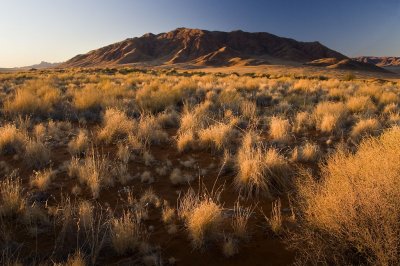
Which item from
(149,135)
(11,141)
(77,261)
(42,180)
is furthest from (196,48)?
(77,261)

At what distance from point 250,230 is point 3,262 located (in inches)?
96.9

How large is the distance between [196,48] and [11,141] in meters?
108

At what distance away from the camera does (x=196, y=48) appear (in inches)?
4405

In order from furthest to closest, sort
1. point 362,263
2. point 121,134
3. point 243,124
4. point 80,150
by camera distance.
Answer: point 243,124 < point 121,134 < point 80,150 < point 362,263

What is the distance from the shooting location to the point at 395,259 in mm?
2674

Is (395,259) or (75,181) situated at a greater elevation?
(395,259)

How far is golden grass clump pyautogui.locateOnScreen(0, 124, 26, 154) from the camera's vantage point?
674cm

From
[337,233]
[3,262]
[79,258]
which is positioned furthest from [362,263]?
[3,262]

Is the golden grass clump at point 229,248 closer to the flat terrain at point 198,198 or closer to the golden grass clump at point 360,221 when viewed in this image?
the flat terrain at point 198,198

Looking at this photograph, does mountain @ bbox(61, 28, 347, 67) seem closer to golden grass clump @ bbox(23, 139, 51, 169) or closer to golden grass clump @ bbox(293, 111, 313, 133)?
golden grass clump @ bbox(293, 111, 313, 133)

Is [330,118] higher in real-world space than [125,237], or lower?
higher

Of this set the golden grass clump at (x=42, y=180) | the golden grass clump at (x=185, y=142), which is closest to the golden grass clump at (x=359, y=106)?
the golden grass clump at (x=185, y=142)

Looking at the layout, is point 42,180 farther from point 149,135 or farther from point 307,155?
point 307,155

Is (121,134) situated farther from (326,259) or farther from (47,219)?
(326,259)
